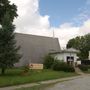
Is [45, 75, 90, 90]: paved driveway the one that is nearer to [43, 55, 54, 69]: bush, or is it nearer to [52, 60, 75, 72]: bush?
[52, 60, 75, 72]: bush

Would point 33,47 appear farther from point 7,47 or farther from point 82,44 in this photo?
point 82,44

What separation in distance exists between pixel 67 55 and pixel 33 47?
7.27 metres

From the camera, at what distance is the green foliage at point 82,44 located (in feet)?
300

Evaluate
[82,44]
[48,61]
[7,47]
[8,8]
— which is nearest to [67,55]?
[48,61]

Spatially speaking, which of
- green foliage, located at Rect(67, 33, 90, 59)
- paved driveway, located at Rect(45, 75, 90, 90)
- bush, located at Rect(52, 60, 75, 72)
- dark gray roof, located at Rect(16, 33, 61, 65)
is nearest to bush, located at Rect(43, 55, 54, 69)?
bush, located at Rect(52, 60, 75, 72)

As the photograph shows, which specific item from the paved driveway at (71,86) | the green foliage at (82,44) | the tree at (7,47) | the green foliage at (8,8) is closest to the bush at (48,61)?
the green foliage at (8,8)

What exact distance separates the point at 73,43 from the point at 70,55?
4498cm

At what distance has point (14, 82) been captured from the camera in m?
25.6

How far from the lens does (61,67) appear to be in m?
45.2

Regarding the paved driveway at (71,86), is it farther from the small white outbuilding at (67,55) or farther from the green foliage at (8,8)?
the small white outbuilding at (67,55)

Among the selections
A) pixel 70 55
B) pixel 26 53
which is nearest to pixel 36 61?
pixel 26 53

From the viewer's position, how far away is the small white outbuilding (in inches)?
2034

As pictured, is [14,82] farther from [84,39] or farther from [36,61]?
[84,39]

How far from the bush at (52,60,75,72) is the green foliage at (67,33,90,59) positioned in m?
43.9
